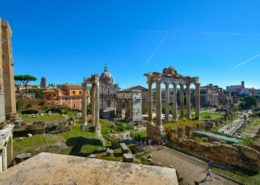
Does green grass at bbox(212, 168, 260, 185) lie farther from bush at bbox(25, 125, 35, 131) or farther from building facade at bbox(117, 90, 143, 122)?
building facade at bbox(117, 90, 143, 122)

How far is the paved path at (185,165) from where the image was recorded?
29.5 feet

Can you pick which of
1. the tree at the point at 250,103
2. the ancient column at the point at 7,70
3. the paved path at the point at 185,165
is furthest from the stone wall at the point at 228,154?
the tree at the point at 250,103

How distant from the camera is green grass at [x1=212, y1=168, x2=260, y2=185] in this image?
8.96 meters

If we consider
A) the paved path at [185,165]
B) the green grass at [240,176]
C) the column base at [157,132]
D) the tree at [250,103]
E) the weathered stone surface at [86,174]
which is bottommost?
the tree at [250,103]

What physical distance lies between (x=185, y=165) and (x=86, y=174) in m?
9.50

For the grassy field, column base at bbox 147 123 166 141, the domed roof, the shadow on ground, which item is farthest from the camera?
the domed roof

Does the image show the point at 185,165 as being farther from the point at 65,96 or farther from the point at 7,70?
the point at 65,96

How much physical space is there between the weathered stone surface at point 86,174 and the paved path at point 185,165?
686cm

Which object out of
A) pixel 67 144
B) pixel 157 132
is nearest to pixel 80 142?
pixel 67 144

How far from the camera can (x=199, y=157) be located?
1241cm

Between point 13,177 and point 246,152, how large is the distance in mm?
13090

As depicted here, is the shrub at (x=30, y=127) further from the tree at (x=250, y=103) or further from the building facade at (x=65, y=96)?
the tree at (x=250, y=103)

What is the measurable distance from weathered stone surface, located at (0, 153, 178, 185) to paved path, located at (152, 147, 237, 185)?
6860 millimetres

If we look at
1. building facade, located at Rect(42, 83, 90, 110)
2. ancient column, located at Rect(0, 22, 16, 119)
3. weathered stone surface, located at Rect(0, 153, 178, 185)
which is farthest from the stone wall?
building facade, located at Rect(42, 83, 90, 110)
